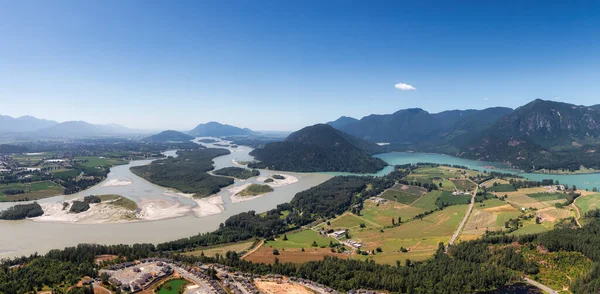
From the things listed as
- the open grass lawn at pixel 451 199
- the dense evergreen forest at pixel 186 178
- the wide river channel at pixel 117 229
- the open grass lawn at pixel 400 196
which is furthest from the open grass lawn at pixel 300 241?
the dense evergreen forest at pixel 186 178

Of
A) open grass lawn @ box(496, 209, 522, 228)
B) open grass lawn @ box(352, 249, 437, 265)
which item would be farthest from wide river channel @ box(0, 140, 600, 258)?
open grass lawn @ box(496, 209, 522, 228)

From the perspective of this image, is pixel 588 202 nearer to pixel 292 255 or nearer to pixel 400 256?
pixel 400 256

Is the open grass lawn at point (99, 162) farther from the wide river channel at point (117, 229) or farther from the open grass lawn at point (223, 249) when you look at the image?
the open grass lawn at point (223, 249)

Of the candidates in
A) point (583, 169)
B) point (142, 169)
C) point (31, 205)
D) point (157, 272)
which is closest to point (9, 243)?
point (31, 205)

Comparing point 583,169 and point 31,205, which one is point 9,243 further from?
point 583,169

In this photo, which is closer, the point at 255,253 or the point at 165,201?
the point at 255,253

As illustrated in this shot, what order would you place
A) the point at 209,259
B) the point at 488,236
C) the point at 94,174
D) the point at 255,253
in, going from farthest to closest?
the point at 94,174
the point at 488,236
the point at 255,253
the point at 209,259

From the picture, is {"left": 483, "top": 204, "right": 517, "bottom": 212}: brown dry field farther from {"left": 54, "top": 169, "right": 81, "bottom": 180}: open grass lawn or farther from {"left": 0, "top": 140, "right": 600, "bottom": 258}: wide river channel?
{"left": 54, "top": 169, "right": 81, "bottom": 180}: open grass lawn
